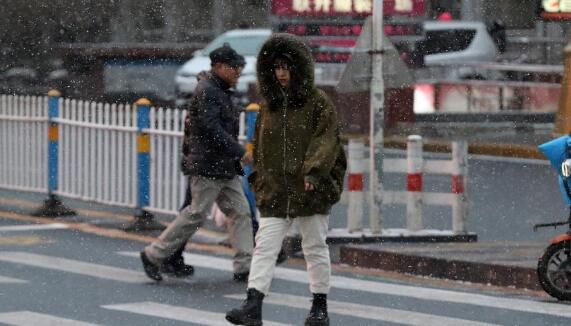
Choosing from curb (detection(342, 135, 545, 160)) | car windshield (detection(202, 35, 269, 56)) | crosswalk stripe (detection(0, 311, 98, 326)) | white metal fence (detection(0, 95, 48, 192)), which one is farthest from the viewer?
car windshield (detection(202, 35, 269, 56))

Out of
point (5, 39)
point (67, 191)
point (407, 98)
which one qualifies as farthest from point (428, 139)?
point (5, 39)

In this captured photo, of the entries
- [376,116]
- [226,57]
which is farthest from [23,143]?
[226,57]

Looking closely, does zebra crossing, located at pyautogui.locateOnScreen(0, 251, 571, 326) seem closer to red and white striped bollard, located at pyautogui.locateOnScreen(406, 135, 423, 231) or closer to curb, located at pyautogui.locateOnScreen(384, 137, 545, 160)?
red and white striped bollard, located at pyautogui.locateOnScreen(406, 135, 423, 231)

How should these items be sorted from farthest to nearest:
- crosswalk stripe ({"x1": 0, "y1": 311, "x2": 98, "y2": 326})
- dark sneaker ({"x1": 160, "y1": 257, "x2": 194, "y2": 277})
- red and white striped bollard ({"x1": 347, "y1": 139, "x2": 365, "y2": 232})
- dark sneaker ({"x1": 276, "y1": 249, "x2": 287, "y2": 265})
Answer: red and white striped bollard ({"x1": 347, "y1": 139, "x2": 365, "y2": 232}) < dark sneaker ({"x1": 276, "y1": 249, "x2": 287, "y2": 265}) < dark sneaker ({"x1": 160, "y1": 257, "x2": 194, "y2": 277}) < crosswalk stripe ({"x1": 0, "y1": 311, "x2": 98, "y2": 326})

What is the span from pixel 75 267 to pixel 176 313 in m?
2.53

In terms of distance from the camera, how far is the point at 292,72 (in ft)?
34.0

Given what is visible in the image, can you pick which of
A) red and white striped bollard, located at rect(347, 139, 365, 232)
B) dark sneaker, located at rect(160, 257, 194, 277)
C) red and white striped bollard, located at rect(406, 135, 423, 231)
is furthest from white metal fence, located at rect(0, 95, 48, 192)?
dark sneaker, located at rect(160, 257, 194, 277)

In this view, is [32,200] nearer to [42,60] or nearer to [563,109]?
[563,109]

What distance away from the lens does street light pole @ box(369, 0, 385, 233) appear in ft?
48.6

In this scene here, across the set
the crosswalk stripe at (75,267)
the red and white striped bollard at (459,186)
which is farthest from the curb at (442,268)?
the crosswalk stripe at (75,267)

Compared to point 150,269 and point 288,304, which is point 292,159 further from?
point 150,269

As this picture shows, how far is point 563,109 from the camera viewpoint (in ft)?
81.4

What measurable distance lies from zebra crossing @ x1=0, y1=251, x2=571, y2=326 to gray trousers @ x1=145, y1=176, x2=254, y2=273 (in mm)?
317

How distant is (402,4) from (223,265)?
20.4 m
